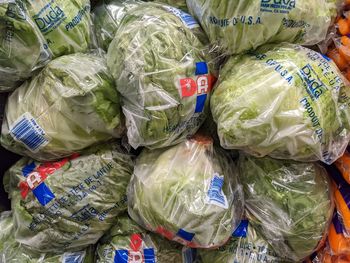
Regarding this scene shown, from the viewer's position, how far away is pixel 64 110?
1.21 m

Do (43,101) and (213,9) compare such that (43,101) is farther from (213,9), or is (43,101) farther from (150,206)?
(213,9)

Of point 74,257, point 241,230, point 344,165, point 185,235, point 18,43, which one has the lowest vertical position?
point 74,257

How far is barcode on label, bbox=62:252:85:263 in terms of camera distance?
137 centimetres

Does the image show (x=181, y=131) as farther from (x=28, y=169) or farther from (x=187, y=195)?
(x=28, y=169)

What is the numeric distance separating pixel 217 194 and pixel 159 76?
1.25 ft

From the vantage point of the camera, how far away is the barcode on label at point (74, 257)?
1367mm

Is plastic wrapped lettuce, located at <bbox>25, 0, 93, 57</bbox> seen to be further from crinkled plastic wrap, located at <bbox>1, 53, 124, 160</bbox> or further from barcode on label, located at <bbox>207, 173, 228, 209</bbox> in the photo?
barcode on label, located at <bbox>207, 173, 228, 209</bbox>

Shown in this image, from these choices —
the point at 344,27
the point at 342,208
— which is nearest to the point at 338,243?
the point at 342,208

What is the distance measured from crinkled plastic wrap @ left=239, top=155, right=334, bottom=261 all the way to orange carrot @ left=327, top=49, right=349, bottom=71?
32cm

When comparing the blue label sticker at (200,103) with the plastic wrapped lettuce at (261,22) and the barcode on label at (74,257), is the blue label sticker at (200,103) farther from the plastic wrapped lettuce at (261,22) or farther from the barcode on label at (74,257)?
the barcode on label at (74,257)

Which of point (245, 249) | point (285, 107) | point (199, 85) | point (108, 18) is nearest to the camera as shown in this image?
point (285, 107)

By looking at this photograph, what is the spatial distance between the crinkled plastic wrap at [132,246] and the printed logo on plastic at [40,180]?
9.7 inches

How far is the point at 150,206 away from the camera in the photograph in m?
1.19

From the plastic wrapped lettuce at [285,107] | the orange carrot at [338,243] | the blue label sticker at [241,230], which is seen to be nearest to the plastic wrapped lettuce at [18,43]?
the plastic wrapped lettuce at [285,107]
